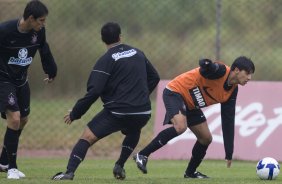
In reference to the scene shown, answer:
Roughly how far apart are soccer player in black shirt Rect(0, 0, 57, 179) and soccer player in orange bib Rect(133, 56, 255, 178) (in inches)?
55.0

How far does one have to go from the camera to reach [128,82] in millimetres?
9945

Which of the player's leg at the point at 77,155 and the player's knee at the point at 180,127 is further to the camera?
the player's knee at the point at 180,127

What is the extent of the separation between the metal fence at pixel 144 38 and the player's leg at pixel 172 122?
4910 millimetres

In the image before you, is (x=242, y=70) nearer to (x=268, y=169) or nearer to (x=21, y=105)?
(x=268, y=169)

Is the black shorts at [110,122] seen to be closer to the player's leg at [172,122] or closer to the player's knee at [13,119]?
the player's leg at [172,122]

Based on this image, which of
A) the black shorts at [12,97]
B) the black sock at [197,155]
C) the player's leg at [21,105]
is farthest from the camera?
the black sock at [197,155]

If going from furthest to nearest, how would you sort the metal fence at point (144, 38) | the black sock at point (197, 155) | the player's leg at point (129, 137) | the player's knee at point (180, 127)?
the metal fence at point (144, 38), the black sock at point (197, 155), the player's knee at point (180, 127), the player's leg at point (129, 137)

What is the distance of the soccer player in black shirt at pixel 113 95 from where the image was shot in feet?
32.2

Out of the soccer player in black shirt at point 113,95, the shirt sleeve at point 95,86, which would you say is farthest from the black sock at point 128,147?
the shirt sleeve at point 95,86

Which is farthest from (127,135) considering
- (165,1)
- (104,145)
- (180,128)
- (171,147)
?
(165,1)

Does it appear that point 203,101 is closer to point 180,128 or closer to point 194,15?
point 180,128

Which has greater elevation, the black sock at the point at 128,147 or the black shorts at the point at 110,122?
the black shorts at the point at 110,122

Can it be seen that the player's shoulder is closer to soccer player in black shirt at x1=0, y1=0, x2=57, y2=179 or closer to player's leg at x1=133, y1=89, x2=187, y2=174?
soccer player in black shirt at x1=0, y1=0, x2=57, y2=179

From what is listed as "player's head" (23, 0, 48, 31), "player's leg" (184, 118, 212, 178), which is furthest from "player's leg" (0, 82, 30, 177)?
"player's leg" (184, 118, 212, 178)
